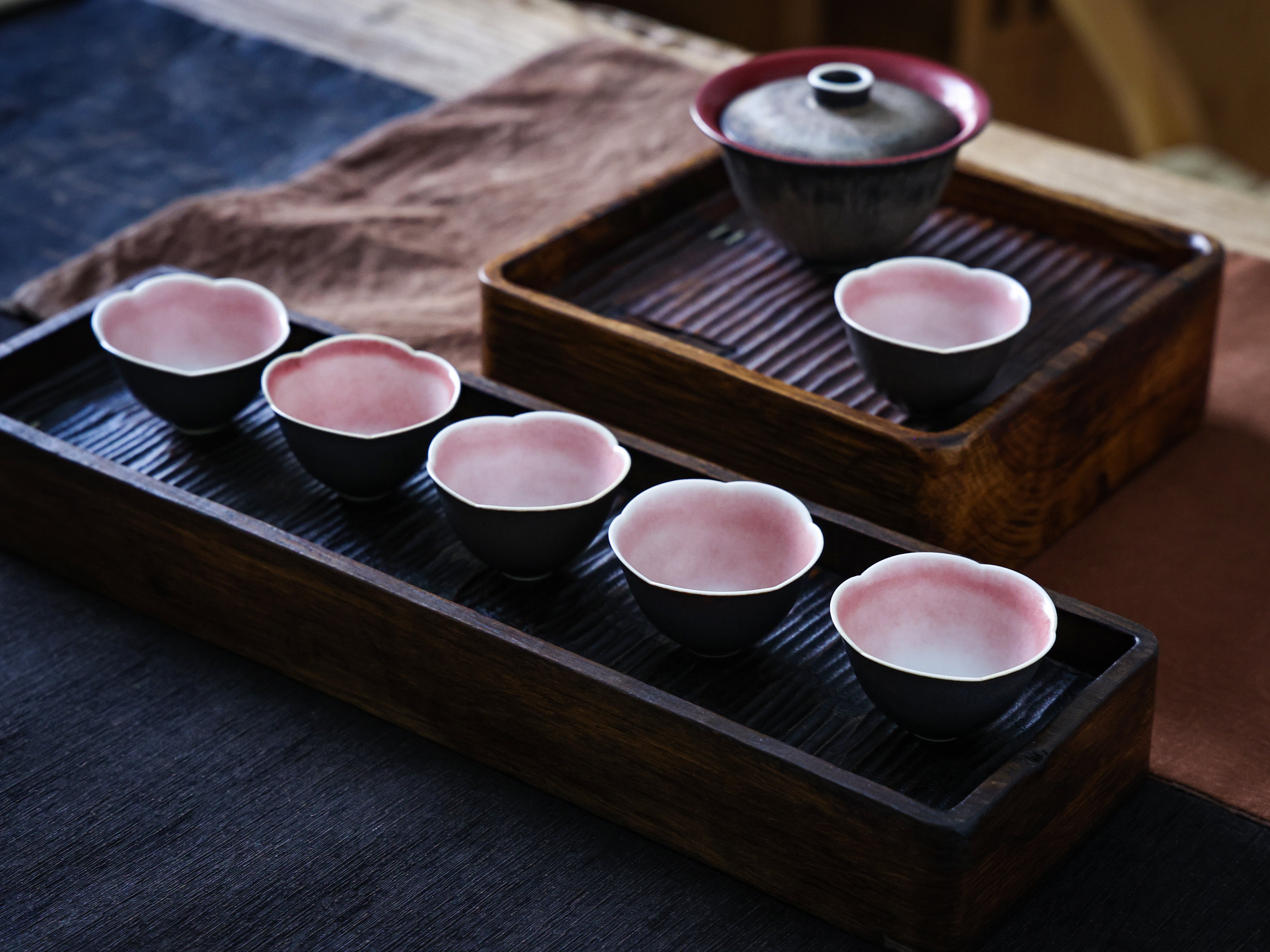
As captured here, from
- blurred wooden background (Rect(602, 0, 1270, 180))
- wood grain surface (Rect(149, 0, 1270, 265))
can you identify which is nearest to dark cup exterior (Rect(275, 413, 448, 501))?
wood grain surface (Rect(149, 0, 1270, 265))

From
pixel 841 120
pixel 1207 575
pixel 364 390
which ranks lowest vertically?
pixel 1207 575

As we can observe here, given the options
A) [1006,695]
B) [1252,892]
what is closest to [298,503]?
[1006,695]

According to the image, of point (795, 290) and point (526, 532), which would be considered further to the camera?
point (795, 290)

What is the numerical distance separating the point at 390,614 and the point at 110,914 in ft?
0.60

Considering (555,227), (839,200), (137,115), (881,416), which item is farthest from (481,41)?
(881,416)

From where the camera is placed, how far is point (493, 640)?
0.71 metres

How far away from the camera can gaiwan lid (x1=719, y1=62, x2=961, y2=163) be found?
0.98m

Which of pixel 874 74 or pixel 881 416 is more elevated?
pixel 874 74

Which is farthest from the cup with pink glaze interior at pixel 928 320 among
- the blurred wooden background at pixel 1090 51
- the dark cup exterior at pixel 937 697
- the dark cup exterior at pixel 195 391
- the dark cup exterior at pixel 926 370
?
the blurred wooden background at pixel 1090 51

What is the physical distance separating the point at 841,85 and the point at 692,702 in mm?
469

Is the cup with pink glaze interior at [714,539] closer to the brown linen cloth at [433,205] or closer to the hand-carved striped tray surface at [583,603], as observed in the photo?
the hand-carved striped tray surface at [583,603]

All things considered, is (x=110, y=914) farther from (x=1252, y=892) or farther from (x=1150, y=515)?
(x=1150, y=515)

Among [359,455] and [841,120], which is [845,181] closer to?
[841,120]

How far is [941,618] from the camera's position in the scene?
729 mm
